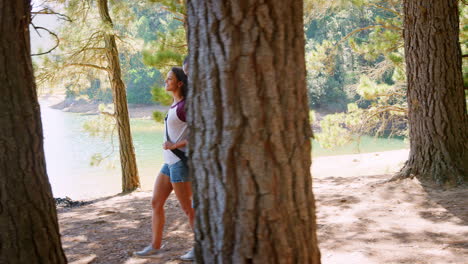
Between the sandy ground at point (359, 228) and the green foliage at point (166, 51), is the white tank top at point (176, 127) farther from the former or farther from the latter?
the green foliage at point (166, 51)

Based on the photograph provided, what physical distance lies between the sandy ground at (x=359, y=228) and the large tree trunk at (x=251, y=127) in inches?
59.6

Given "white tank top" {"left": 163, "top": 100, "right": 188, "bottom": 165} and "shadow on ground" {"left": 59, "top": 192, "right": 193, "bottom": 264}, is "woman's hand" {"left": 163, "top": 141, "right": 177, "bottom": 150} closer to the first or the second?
"white tank top" {"left": 163, "top": 100, "right": 188, "bottom": 165}

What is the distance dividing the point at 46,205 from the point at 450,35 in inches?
178

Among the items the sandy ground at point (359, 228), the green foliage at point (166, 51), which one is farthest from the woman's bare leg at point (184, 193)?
the green foliage at point (166, 51)

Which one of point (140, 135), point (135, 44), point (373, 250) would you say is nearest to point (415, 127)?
point (373, 250)

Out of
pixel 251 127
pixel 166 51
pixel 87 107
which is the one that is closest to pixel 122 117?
pixel 166 51

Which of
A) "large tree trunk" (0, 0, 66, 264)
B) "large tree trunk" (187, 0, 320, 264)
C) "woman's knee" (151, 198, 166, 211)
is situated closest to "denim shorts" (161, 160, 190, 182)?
"woman's knee" (151, 198, 166, 211)

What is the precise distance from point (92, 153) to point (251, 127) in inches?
930

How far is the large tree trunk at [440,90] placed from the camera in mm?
5113

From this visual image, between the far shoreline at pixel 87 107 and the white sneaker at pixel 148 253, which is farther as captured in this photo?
the far shoreline at pixel 87 107

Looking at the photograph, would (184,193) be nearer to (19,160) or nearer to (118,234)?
(19,160)

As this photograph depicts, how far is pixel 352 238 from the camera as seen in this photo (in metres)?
3.74

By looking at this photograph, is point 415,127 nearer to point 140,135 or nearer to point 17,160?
point 17,160

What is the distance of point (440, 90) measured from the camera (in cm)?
511
